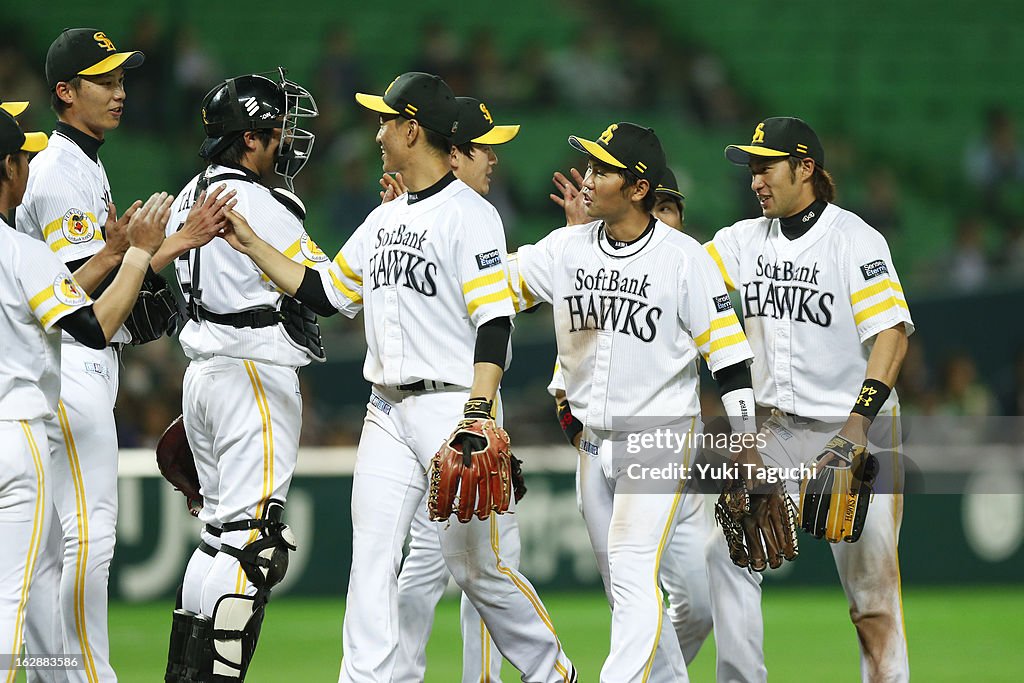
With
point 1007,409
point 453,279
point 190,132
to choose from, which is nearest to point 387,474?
point 453,279

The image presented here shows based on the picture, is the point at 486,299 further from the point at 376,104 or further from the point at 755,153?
the point at 755,153

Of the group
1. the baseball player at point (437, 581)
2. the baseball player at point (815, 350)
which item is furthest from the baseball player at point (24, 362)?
the baseball player at point (815, 350)

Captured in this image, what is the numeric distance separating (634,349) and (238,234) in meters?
1.58

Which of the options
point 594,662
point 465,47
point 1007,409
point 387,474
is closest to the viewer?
point 387,474

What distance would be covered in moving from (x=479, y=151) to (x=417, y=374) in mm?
1450

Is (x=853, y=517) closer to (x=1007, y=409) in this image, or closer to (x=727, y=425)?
(x=727, y=425)

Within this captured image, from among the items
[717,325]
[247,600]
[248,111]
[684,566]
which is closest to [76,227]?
[248,111]

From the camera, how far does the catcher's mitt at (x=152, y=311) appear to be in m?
5.72

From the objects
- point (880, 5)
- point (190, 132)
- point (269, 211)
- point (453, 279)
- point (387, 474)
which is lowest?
point (387, 474)

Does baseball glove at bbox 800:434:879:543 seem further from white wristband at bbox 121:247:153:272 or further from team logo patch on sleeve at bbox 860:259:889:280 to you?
white wristband at bbox 121:247:153:272

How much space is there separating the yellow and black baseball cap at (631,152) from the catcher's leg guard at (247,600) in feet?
6.24

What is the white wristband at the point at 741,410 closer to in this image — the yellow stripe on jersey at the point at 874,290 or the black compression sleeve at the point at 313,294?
the yellow stripe on jersey at the point at 874,290

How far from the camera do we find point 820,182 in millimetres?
6031

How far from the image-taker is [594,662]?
7.94 metres
